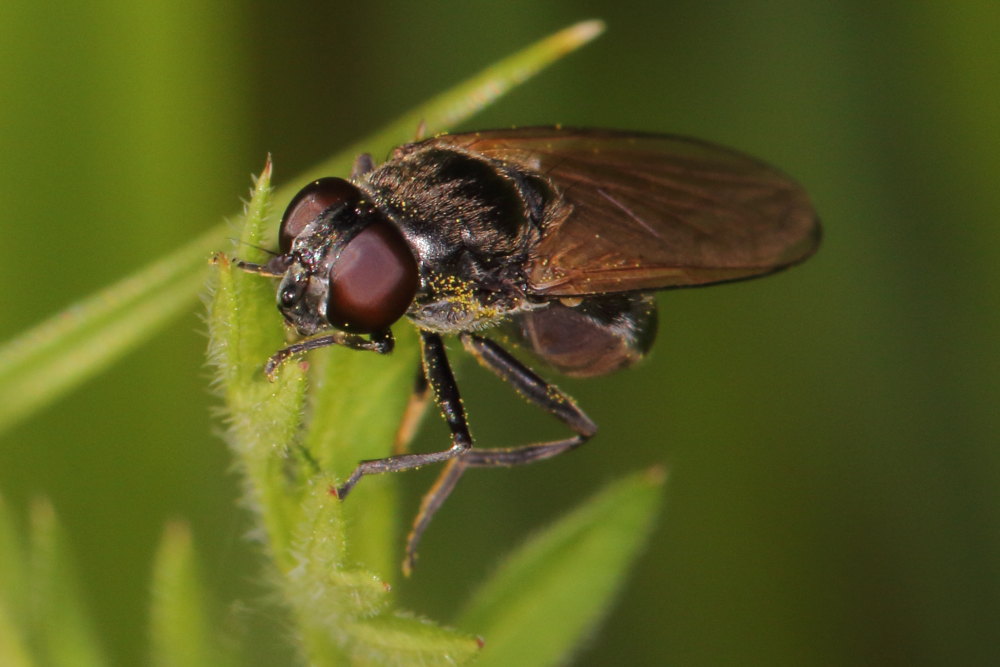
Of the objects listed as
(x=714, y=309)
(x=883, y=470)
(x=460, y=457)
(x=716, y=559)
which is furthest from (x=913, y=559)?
(x=460, y=457)

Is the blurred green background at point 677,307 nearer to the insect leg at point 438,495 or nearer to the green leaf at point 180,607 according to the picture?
the insect leg at point 438,495

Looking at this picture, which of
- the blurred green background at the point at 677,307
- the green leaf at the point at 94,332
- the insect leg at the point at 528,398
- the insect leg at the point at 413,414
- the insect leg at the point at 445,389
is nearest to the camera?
the green leaf at the point at 94,332

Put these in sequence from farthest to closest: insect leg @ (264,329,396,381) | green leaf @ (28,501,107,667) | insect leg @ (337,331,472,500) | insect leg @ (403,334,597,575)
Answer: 1. insect leg @ (403,334,597,575)
2. insect leg @ (337,331,472,500)
3. insect leg @ (264,329,396,381)
4. green leaf @ (28,501,107,667)

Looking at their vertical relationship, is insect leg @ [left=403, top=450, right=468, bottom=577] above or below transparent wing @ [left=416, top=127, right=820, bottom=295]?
below

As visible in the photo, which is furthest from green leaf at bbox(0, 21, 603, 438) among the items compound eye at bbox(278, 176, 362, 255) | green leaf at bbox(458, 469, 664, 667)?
green leaf at bbox(458, 469, 664, 667)

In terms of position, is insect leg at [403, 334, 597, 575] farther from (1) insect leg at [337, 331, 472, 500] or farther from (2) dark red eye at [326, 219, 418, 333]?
(2) dark red eye at [326, 219, 418, 333]

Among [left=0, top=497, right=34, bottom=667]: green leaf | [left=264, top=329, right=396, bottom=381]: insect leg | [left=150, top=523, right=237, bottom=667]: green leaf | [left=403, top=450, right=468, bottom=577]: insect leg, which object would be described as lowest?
[left=403, top=450, right=468, bottom=577]: insect leg

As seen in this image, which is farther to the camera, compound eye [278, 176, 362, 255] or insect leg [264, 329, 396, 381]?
compound eye [278, 176, 362, 255]

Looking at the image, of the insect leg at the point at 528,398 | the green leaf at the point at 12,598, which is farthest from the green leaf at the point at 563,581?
the green leaf at the point at 12,598
